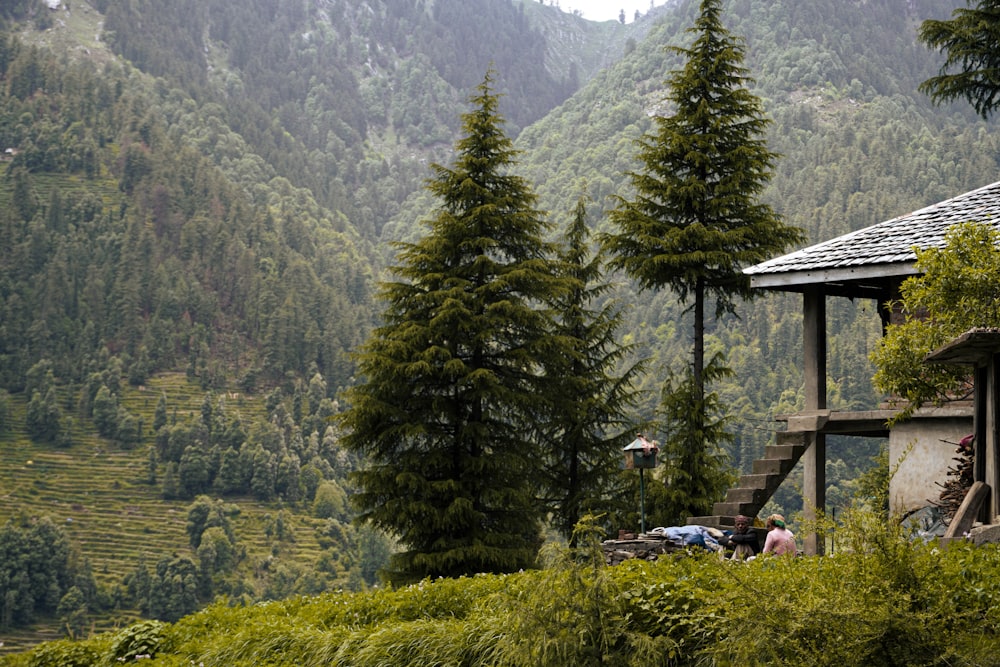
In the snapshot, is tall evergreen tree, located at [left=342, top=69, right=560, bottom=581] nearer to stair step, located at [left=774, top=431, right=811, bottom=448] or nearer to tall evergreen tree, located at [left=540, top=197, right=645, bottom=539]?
tall evergreen tree, located at [left=540, top=197, right=645, bottom=539]

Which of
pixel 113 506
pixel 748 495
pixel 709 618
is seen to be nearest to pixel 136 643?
pixel 709 618

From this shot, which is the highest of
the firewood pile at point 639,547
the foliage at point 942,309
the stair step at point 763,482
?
→ the foliage at point 942,309

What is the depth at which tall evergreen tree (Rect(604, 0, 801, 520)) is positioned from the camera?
22.6 metres

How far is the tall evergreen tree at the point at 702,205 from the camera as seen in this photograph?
22.6m

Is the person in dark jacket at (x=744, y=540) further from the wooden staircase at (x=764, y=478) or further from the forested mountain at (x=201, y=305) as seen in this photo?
the forested mountain at (x=201, y=305)

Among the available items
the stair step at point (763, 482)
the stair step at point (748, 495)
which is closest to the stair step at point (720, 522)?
the stair step at point (748, 495)

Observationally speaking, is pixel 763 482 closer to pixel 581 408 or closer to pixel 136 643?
pixel 581 408

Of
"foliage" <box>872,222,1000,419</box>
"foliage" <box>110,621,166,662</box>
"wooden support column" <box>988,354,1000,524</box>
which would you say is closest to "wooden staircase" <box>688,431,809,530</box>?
"foliage" <box>872,222,1000,419</box>

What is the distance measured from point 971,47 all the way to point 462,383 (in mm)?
11044

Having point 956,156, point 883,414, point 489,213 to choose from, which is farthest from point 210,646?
point 956,156

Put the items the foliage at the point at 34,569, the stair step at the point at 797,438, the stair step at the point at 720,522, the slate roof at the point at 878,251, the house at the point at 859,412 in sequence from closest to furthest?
the slate roof at the point at 878,251
the house at the point at 859,412
the stair step at the point at 797,438
the stair step at the point at 720,522
the foliage at the point at 34,569

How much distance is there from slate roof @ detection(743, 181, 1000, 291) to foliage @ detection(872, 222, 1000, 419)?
1921mm

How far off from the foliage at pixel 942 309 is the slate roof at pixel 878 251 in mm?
1921

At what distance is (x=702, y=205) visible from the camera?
23.0 meters
